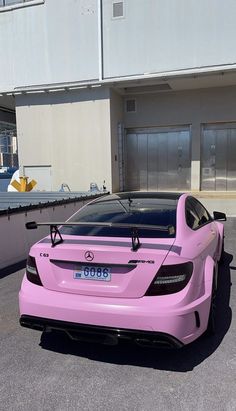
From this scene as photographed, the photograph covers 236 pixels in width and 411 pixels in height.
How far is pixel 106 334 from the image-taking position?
305 cm

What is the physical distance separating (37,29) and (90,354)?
46.2 feet

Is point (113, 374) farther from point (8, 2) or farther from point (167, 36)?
point (8, 2)

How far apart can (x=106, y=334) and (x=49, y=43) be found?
13.6 meters

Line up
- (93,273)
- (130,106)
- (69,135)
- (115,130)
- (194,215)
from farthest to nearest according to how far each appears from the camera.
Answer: (130,106) < (115,130) < (69,135) < (194,215) < (93,273)

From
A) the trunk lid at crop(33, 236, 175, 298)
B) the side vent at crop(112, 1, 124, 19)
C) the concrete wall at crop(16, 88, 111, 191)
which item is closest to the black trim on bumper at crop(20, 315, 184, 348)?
the trunk lid at crop(33, 236, 175, 298)

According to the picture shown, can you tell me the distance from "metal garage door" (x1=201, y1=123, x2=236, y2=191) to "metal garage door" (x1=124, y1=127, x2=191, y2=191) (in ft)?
2.25

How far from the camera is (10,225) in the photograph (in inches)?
265

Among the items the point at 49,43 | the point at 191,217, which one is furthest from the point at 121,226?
the point at 49,43

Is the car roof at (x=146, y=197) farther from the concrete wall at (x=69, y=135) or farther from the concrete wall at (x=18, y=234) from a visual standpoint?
the concrete wall at (x=69, y=135)

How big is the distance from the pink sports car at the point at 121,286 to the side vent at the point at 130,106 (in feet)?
42.4

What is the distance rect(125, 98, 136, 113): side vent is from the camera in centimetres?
1584

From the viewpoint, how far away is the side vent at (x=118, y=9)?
1297 cm

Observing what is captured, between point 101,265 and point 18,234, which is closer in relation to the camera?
point 101,265

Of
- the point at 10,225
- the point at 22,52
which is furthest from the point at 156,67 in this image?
the point at 10,225
